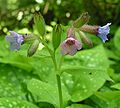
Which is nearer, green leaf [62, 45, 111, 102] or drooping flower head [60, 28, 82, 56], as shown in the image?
drooping flower head [60, 28, 82, 56]

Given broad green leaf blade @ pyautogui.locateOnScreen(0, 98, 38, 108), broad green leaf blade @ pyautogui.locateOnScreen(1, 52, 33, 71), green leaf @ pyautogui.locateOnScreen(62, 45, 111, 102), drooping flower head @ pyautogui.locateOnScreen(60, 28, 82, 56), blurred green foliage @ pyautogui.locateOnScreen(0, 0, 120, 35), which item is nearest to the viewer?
drooping flower head @ pyautogui.locateOnScreen(60, 28, 82, 56)

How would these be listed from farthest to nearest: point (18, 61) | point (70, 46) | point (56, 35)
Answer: point (18, 61) < point (56, 35) < point (70, 46)

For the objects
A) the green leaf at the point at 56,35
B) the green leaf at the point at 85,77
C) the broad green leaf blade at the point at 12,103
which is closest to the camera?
the green leaf at the point at 56,35

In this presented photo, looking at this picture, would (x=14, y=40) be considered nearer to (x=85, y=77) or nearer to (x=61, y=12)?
(x=85, y=77)

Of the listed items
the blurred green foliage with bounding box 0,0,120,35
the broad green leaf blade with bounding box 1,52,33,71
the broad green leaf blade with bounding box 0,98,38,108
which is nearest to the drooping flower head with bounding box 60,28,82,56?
the broad green leaf blade with bounding box 0,98,38,108

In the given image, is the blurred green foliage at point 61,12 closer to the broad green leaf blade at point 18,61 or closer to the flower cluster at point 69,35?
the broad green leaf blade at point 18,61

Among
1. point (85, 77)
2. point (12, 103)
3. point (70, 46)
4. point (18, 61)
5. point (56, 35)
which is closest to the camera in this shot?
point (70, 46)

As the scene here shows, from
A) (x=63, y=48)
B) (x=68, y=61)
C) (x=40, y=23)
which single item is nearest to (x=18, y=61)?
(x=68, y=61)

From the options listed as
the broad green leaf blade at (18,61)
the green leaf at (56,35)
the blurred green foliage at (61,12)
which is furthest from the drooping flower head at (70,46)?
the blurred green foliage at (61,12)

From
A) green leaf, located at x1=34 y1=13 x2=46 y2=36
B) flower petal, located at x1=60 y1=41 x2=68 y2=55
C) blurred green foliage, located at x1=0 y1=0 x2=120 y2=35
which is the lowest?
blurred green foliage, located at x1=0 y1=0 x2=120 y2=35

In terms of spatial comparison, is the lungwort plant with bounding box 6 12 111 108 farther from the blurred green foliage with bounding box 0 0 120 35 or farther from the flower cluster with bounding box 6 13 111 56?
the blurred green foliage with bounding box 0 0 120 35
